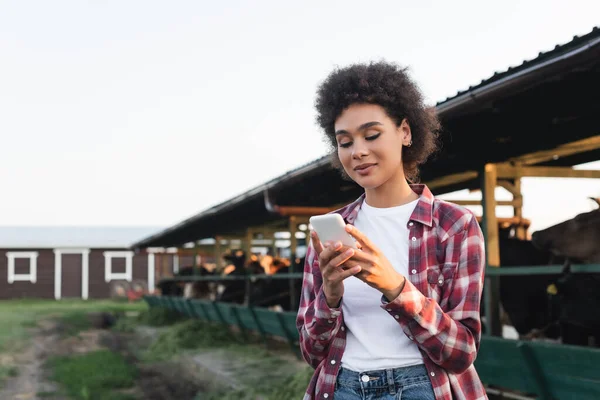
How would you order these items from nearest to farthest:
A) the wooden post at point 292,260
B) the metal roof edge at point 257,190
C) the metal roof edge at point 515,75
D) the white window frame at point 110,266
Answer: the metal roof edge at point 515,75 → the metal roof edge at point 257,190 → the wooden post at point 292,260 → the white window frame at point 110,266

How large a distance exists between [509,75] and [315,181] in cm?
458

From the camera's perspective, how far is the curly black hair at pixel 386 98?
2041 mm

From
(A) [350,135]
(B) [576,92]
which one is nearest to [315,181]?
(B) [576,92]

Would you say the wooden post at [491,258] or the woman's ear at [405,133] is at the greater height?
the woman's ear at [405,133]

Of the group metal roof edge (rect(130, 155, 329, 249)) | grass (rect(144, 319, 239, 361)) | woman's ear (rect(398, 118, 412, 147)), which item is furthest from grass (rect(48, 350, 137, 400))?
woman's ear (rect(398, 118, 412, 147))

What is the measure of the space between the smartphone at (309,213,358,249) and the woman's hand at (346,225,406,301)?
0.05 ft

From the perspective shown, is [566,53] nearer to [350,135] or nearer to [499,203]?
[350,135]

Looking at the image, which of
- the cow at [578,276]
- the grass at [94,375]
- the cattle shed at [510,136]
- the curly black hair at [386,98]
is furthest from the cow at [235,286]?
the curly black hair at [386,98]

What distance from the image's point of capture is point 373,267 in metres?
1.69

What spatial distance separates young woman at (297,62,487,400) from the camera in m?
1.77

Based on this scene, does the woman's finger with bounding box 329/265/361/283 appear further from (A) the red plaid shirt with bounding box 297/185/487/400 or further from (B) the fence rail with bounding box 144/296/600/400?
(B) the fence rail with bounding box 144/296/600/400

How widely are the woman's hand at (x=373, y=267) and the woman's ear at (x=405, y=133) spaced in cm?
49

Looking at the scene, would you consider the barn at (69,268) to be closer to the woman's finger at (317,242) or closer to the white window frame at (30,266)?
the white window frame at (30,266)

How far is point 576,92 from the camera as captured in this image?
4828 millimetres
